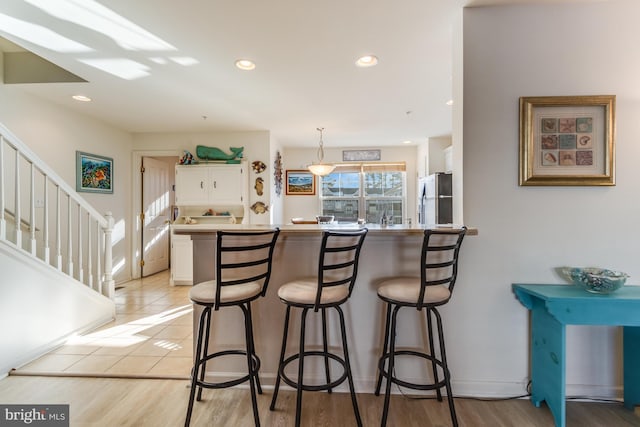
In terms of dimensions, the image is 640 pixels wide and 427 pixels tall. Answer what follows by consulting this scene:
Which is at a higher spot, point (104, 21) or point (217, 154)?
point (104, 21)

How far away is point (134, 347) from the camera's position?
8.14 feet

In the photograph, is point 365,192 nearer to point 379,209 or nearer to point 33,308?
point 379,209

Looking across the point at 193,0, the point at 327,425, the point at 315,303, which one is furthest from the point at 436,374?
the point at 193,0

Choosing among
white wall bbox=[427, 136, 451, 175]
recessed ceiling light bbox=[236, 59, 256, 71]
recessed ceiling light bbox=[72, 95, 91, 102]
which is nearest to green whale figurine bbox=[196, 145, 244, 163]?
recessed ceiling light bbox=[72, 95, 91, 102]

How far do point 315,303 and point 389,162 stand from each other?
195 inches

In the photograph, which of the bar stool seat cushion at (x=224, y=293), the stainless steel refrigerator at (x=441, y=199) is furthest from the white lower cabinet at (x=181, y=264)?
the stainless steel refrigerator at (x=441, y=199)

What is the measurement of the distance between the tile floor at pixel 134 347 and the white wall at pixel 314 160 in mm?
3082

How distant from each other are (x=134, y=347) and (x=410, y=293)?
240 cm

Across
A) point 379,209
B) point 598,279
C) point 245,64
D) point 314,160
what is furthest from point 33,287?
point 379,209

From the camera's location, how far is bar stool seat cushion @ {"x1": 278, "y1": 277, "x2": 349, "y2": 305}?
5.03ft

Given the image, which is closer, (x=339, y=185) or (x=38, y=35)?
(x=38, y=35)

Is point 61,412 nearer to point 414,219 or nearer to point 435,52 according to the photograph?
point 435,52

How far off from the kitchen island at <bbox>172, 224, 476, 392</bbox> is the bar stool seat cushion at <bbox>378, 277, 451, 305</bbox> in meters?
0.24

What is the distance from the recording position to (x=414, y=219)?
5.90 meters
